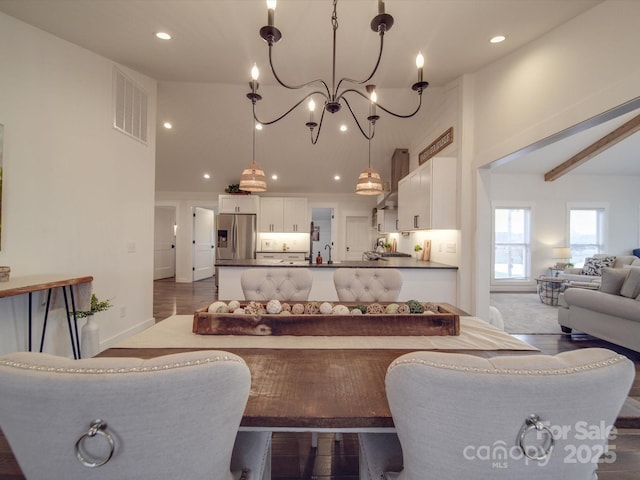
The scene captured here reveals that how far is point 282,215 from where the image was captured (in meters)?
6.95

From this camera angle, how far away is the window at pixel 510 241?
6758mm

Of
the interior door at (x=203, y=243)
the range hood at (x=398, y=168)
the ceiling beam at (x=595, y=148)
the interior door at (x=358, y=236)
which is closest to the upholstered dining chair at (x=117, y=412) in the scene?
the range hood at (x=398, y=168)

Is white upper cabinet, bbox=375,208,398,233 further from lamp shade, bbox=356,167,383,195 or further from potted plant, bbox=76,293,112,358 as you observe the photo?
potted plant, bbox=76,293,112,358

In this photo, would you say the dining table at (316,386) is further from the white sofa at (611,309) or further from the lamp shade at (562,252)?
the lamp shade at (562,252)

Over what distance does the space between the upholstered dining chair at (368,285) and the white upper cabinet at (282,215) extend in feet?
16.2

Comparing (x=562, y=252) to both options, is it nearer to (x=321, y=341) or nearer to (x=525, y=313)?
(x=525, y=313)

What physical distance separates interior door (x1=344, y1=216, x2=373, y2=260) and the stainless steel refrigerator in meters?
2.58

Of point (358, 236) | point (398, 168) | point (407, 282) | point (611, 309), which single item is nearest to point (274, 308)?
point (407, 282)

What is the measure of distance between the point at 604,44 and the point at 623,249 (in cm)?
717

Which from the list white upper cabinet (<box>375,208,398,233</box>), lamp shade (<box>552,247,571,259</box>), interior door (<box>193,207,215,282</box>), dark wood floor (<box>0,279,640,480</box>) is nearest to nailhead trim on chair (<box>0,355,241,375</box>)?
dark wood floor (<box>0,279,640,480</box>)

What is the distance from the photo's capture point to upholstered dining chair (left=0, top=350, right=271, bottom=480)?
19.2 inches

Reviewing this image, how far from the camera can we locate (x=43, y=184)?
2336 millimetres

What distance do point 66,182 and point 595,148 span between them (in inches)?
330

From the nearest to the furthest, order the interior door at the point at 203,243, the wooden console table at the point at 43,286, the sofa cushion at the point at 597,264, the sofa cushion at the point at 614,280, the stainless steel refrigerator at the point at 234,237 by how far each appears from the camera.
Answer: the wooden console table at the point at 43,286 < the sofa cushion at the point at 614,280 < the sofa cushion at the point at 597,264 < the stainless steel refrigerator at the point at 234,237 < the interior door at the point at 203,243
